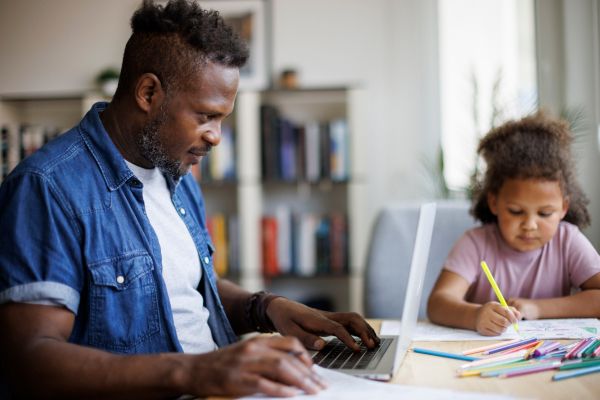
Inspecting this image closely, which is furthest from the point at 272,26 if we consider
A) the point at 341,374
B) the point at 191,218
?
the point at 341,374

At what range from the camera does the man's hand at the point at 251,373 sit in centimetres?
83

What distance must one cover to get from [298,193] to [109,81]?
3.93 ft

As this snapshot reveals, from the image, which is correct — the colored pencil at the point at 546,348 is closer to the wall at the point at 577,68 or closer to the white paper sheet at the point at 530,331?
the white paper sheet at the point at 530,331

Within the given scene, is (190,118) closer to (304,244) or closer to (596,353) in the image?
(596,353)

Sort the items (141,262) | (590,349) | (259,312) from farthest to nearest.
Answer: (259,312) < (141,262) < (590,349)

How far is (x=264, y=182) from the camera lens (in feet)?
11.3

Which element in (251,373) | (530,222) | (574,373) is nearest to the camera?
(251,373)

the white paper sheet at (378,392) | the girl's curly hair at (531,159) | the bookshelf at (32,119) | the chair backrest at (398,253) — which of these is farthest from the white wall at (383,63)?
the white paper sheet at (378,392)

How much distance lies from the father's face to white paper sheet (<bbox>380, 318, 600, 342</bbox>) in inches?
21.9

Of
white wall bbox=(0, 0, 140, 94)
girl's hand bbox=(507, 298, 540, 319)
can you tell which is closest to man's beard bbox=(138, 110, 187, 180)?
girl's hand bbox=(507, 298, 540, 319)

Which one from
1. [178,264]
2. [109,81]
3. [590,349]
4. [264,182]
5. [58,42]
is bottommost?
[590,349]

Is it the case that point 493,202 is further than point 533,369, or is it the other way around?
point 493,202

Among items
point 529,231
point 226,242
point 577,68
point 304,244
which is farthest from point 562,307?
point 226,242

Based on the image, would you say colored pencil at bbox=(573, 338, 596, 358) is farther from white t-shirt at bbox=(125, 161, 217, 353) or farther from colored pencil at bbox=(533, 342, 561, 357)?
white t-shirt at bbox=(125, 161, 217, 353)
